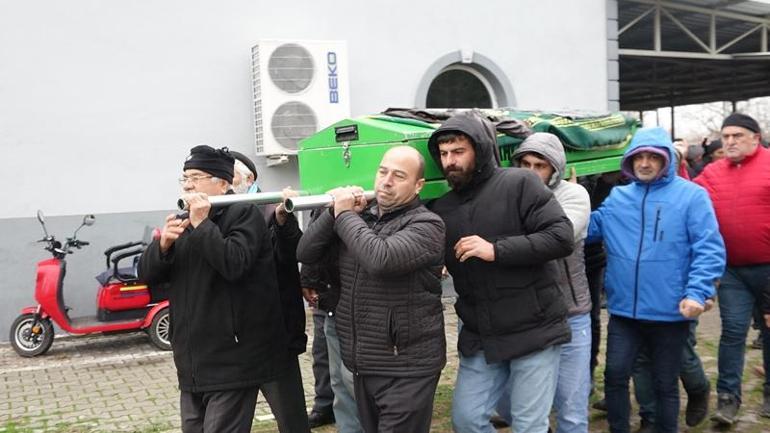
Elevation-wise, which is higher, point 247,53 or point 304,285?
point 247,53

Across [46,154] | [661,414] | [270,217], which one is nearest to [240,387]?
[270,217]

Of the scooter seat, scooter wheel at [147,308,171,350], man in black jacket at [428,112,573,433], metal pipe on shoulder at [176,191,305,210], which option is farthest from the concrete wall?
man in black jacket at [428,112,573,433]

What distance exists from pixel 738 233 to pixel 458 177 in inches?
92.9

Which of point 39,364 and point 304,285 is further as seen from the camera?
point 39,364

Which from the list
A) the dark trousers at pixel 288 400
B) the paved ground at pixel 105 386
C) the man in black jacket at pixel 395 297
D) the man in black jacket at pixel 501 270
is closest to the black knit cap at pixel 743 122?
the paved ground at pixel 105 386

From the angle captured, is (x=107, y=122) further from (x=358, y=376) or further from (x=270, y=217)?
(x=358, y=376)

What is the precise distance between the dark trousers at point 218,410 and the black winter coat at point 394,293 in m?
0.62

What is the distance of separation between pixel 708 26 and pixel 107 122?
1054cm

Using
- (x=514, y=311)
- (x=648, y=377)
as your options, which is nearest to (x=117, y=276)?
(x=648, y=377)

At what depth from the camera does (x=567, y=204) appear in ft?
13.5

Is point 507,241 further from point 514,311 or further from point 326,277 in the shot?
point 326,277

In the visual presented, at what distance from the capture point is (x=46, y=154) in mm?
7980

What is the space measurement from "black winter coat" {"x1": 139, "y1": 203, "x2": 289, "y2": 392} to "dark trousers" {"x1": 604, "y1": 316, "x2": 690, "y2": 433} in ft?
6.51

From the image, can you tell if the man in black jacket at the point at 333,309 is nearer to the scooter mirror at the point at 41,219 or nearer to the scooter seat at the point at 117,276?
the scooter seat at the point at 117,276
